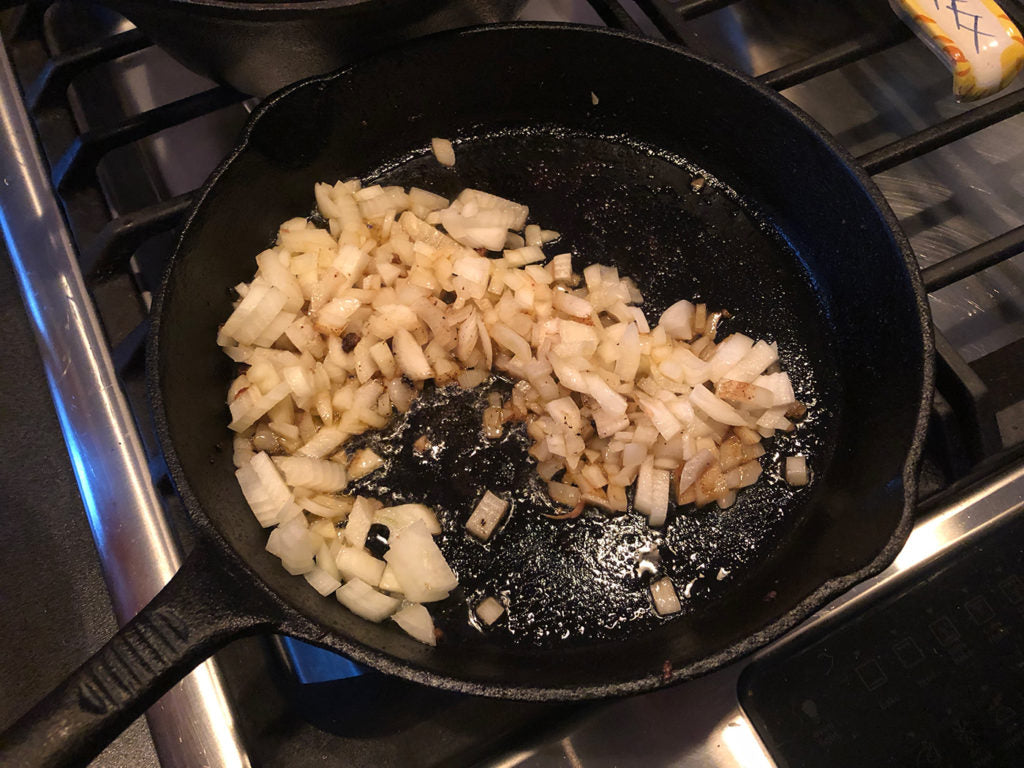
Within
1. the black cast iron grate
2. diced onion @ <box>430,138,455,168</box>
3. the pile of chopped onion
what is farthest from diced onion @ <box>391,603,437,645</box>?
diced onion @ <box>430,138,455,168</box>

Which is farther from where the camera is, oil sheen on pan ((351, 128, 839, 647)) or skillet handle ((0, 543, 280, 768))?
oil sheen on pan ((351, 128, 839, 647))

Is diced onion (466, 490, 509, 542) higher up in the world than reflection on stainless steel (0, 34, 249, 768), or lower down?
lower down

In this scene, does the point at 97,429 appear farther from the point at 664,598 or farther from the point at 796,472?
the point at 796,472

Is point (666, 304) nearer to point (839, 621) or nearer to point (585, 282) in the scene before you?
point (585, 282)

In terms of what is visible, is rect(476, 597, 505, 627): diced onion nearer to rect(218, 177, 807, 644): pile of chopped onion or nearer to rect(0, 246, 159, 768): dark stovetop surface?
rect(218, 177, 807, 644): pile of chopped onion

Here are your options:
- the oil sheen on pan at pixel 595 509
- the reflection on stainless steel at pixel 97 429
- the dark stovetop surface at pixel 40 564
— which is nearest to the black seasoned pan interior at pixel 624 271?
the oil sheen on pan at pixel 595 509

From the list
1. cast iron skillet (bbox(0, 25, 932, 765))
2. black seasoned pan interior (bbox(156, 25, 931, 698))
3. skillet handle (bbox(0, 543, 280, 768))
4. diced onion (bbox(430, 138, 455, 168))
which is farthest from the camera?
diced onion (bbox(430, 138, 455, 168))

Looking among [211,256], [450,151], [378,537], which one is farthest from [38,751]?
[450,151]

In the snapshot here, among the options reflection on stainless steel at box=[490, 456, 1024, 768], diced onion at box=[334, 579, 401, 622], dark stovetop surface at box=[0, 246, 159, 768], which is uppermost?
dark stovetop surface at box=[0, 246, 159, 768]
